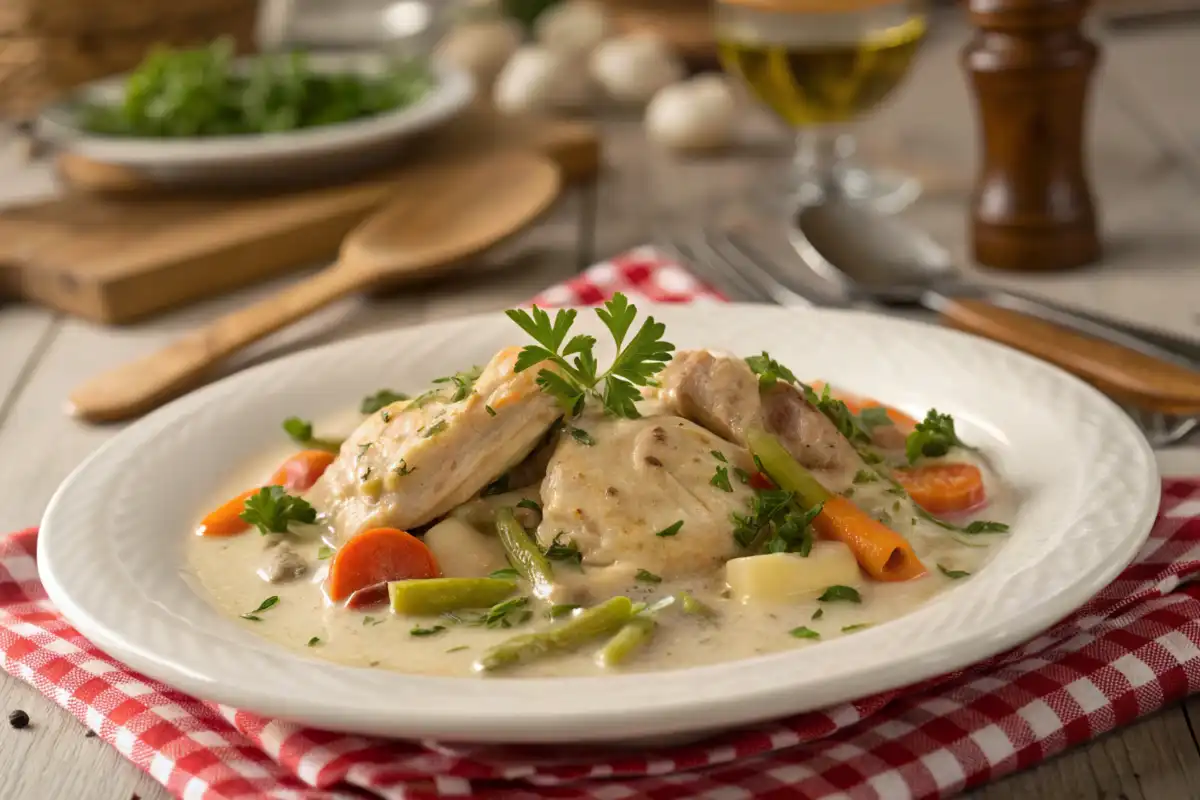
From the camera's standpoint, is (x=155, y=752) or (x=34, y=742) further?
(x=34, y=742)

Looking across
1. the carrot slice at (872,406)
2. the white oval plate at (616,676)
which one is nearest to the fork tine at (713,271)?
the white oval plate at (616,676)

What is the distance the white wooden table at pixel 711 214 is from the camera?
2.38 meters

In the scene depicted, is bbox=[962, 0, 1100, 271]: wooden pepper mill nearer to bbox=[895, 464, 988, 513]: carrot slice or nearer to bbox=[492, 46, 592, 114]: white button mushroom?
bbox=[895, 464, 988, 513]: carrot slice

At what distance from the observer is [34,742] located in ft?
8.27

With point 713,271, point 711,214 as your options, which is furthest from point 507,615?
point 711,214

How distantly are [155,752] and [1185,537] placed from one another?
1.89m

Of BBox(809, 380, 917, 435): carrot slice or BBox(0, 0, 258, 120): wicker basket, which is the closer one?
BBox(809, 380, 917, 435): carrot slice

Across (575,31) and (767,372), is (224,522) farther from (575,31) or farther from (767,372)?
(575,31)

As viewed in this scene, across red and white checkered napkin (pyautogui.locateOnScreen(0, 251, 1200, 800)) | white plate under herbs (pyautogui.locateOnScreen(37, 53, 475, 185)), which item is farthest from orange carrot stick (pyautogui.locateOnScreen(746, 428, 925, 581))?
white plate under herbs (pyautogui.locateOnScreen(37, 53, 475, 185))

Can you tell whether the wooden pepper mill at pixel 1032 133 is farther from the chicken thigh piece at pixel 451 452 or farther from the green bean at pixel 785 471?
the chicken thigh piece at pixel 451 452

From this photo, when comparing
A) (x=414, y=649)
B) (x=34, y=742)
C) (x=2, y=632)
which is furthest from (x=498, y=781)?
(x=2, y=632)

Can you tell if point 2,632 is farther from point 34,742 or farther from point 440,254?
point 440,254

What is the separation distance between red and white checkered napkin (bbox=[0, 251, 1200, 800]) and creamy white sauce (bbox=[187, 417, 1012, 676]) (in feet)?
0.42

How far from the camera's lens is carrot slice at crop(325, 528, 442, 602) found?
254cm
